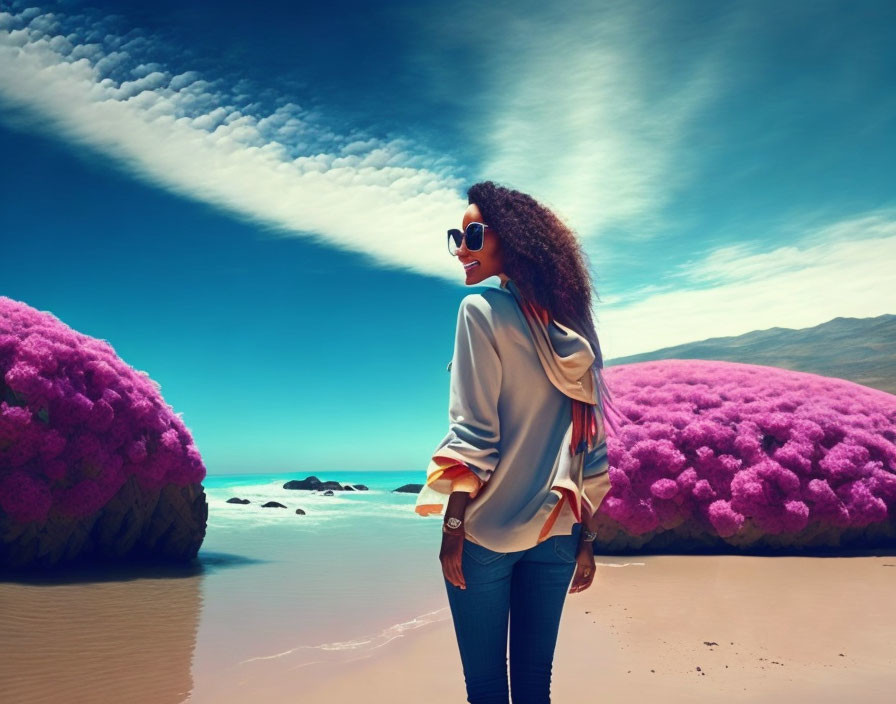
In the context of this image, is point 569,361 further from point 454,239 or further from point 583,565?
point 583,565

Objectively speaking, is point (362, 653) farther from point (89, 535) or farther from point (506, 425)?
point (89, 535)

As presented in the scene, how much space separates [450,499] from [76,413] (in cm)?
941

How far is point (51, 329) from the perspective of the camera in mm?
10445

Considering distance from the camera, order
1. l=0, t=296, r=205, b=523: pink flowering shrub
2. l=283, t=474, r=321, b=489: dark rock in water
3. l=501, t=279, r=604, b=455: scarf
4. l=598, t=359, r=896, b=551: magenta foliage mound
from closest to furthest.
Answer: l=501, t=279, r=604, b=455: scarf
l=0, t=296, r=205, b=523: pink flowering shrub
l=598, t=359, r=896, b=551: magenta foliage mound
l=283, t=474, r=321, b=489: dark rock in water

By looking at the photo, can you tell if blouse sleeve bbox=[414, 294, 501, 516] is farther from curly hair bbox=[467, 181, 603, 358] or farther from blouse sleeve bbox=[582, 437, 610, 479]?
blouse sleeve bbox=[582, 437, 610, 479]

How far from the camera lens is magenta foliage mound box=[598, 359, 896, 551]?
10312 millimetres

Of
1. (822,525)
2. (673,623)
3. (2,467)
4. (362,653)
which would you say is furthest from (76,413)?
(822,525)

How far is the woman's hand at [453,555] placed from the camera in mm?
2109

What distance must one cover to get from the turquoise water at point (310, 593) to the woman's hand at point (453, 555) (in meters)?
4.17

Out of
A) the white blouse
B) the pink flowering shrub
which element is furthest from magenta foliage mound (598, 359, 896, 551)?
the white blouse

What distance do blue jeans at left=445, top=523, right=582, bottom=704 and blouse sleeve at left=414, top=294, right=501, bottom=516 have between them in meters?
0.25

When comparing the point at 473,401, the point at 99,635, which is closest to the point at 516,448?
the point at 473,401

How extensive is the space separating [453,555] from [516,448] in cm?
42

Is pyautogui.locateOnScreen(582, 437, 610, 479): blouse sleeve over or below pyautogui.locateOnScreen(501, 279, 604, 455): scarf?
below
